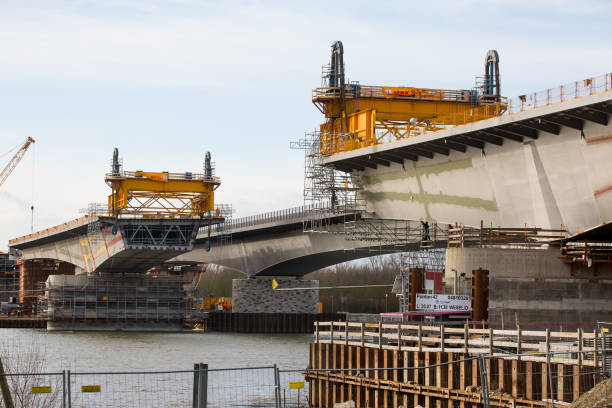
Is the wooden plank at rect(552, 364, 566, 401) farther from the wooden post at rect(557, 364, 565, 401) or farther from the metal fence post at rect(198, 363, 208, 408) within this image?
the metal fence post at rect(198, 363, 208, 408)

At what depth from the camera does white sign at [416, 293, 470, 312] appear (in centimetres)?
4072

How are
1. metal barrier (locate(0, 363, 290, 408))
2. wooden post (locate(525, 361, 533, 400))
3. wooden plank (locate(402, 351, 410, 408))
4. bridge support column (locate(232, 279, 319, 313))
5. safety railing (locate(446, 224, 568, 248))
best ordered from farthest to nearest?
bridge support column (locate(232, 279, 319, 313)) < safety railing (locate(446, 224, 568, 248)) < metal barrier (locate(0, 363, 290, 408)) < wooden plank (locate(402, 351, 410, 408)) < wooden post (locate(525, 361, 533, 400))

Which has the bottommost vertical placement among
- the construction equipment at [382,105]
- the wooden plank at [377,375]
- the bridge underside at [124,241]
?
the wooden plank at [377,375]

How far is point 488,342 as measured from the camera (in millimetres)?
30297

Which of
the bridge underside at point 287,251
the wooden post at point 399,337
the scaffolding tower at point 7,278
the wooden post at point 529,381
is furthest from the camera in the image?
the scaffolding tower at point 7,278

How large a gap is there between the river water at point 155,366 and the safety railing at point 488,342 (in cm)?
331

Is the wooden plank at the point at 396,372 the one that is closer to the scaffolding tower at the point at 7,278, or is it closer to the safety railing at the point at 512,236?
the safety railing at the point at 512,236

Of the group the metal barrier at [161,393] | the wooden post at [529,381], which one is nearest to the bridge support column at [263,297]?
the metal barrier at [161,393]

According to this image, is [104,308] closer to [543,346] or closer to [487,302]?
[487,302]

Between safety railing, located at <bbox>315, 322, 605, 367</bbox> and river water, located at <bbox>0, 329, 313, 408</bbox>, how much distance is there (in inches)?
130

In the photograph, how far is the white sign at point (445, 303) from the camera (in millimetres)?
40719

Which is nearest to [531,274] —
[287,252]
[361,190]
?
[361,190]

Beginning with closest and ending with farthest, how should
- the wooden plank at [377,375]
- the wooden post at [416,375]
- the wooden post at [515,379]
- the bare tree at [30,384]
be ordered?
the bare tree at [30,384] → the wooden post at [515,379] → the wooden post at [416,375] → the wooden plank at [377,375]

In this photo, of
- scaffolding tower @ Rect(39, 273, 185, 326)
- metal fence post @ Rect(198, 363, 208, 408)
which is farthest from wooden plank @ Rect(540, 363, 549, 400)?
scaffolding tower @ Rect(39, 273, 185, 326)
